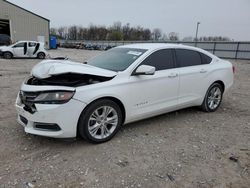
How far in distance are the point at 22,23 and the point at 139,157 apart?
1276 inches

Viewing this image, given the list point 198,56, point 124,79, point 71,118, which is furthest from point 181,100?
point 71,118

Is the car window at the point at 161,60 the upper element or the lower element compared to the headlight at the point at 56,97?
upper

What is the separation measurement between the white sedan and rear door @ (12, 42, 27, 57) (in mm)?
14430

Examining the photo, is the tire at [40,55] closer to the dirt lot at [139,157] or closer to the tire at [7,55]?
the tire at [7,55]

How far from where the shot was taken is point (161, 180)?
8.68 ft

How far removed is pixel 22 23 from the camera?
30281 millimetres

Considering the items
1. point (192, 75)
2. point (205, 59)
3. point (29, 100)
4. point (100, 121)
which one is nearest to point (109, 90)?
point (100, 121)

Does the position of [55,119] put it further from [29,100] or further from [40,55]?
[40,55]

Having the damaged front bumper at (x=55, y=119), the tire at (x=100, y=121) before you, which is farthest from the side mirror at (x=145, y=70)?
the damaged front bumper at (x=55, y=119)

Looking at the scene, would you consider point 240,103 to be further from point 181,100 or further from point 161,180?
point 161,180

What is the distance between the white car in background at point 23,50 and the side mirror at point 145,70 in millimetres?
15490

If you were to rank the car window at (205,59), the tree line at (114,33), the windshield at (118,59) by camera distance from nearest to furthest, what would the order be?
the windshield at (118,59) < the car window at (205,59) < the tree line at (114,33)

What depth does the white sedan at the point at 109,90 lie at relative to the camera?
305 cm

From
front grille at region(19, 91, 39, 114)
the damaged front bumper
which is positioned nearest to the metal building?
front grille at region(19, 91, 39, 114)
